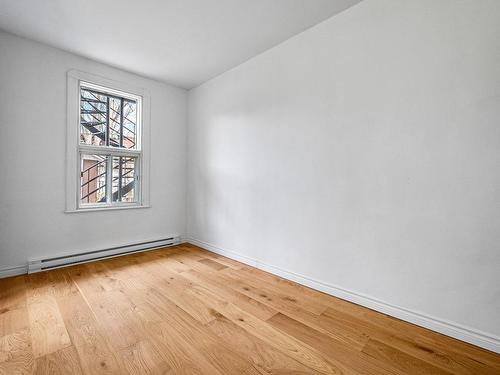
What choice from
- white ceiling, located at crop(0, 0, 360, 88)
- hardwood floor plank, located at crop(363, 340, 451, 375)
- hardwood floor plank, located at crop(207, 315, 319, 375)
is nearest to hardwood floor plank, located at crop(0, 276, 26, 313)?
hardwood floor plank, located at crop(207, 315, 319, 375)

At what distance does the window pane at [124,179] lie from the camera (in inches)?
128

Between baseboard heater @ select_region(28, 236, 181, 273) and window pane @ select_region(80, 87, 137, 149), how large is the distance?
4.58ft

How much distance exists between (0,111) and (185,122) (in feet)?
6.95

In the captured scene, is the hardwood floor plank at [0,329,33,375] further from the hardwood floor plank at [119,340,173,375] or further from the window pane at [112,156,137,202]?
the window pane at [112,156,137,202]

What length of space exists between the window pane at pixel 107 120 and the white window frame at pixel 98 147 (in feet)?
0.29

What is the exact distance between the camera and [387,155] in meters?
1.80

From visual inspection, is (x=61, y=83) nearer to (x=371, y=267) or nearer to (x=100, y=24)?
(x=100, y=24)

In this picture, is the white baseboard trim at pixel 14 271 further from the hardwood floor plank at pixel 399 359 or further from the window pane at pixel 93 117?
the hardwood floor plank at pixel 399 359

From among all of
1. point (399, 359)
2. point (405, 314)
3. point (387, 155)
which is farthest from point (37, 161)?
point (405, 314)

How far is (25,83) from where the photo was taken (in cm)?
248

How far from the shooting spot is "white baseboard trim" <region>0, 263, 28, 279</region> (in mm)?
2396

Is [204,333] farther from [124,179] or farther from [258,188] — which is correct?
[124,179]

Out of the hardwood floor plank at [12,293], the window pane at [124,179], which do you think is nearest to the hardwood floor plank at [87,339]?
the hardwood floor plank at [12,293]

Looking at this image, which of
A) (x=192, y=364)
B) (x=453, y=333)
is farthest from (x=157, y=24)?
(x=453, y=333)
